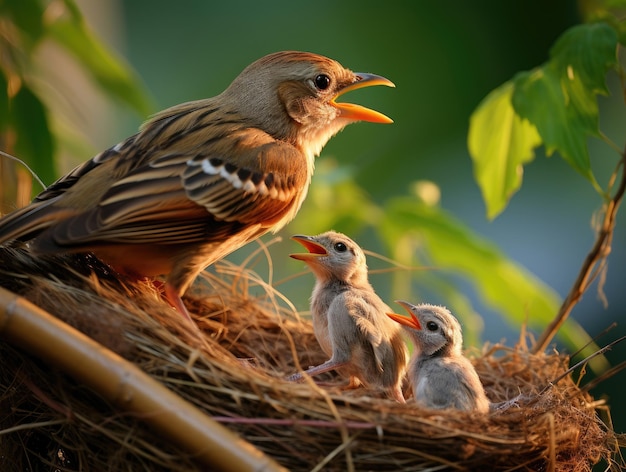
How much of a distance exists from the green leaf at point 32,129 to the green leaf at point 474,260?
134cm

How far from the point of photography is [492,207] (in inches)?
128

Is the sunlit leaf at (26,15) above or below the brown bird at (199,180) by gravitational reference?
above

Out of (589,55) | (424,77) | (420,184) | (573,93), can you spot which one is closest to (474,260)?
(420,184)

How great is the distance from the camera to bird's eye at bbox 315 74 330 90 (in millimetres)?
3342

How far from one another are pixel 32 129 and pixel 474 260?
5.64 ft

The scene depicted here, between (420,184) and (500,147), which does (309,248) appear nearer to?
(420,184)

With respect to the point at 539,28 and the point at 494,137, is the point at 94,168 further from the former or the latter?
the point at 539,28

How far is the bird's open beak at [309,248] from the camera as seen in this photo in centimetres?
332

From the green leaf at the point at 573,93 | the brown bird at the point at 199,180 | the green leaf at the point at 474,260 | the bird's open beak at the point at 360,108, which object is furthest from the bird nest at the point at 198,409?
the bird's open beak at the point at 360,108

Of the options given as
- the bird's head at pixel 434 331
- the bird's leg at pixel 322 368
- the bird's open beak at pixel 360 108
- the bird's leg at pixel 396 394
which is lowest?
the bird's leg at pixel 396 394

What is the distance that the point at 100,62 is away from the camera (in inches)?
132

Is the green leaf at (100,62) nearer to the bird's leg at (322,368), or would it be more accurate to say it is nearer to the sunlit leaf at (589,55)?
the bird's leg at (322,368)

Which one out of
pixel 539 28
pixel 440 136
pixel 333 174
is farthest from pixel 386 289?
pixel 333 174

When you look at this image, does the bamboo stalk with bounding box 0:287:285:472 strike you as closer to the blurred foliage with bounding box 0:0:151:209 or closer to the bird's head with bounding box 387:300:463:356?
the blurred foliage with bounding box 0:0:151:209
